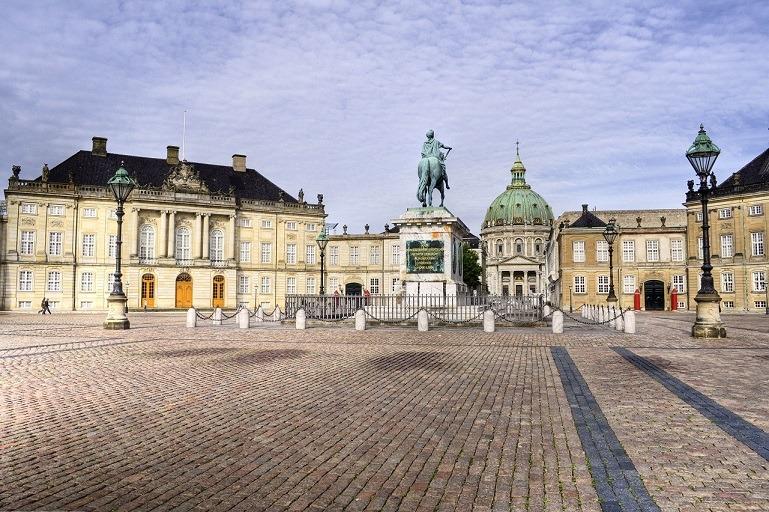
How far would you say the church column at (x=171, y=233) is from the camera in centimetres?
6009

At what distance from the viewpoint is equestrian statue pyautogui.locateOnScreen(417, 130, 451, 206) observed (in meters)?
26.1

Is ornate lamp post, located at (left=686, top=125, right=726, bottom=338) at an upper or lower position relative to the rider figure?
lower

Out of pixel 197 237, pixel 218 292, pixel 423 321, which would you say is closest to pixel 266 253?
pixel 218 292

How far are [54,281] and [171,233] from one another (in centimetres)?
1153

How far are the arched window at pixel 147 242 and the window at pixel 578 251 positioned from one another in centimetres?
4494

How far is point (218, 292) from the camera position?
2466 inches

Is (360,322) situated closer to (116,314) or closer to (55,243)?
(116,314)

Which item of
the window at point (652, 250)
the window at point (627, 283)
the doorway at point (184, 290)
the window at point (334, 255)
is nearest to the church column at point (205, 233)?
the doorway at point (184, 290)

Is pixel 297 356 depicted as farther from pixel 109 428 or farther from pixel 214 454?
pixel 214 454

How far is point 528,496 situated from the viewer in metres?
4.86

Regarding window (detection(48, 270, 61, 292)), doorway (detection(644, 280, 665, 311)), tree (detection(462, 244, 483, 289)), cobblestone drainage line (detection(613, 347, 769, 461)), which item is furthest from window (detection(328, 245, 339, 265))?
cobblestone drainage line (detection(613, 347, 769, 461))

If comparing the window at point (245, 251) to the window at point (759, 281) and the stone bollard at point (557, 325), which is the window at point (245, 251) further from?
the window at point (759, 281)

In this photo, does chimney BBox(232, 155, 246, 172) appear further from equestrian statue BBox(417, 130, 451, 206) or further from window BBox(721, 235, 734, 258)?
window BBox(721, 235, 734, 258)

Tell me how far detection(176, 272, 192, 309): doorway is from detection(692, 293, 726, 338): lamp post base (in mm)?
50475
